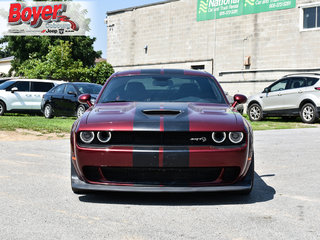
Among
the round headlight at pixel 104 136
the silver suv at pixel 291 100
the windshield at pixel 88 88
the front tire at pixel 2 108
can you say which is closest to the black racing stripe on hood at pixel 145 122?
the round headlight at pixel 104 136

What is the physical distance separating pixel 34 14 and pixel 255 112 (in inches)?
1291

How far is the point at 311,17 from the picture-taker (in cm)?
A: 2509

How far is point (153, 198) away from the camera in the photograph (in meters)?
5.09

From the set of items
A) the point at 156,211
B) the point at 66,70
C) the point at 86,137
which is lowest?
the point at 156,211

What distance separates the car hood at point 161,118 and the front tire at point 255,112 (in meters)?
13.7

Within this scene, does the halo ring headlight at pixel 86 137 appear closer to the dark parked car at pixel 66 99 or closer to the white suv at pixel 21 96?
the dark parked car at pixel 66 99

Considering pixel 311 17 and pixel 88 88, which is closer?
pixel 88 88

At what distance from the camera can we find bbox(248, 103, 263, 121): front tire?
736 inches

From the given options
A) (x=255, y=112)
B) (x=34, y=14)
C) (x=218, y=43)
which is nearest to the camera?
(x=255, y=112)

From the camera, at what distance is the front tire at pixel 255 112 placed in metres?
18.7

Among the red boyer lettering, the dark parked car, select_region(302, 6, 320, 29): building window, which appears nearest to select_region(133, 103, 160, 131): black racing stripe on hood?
the dark parked car

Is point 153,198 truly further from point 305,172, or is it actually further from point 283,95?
point 283,95

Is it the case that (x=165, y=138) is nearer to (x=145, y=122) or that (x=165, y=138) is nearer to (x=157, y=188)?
(x=145, y=122)

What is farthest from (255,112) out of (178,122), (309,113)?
(178,122)
